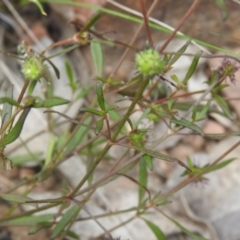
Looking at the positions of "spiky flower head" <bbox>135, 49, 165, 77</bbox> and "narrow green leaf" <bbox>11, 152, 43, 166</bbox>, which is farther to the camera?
"narrow green leaf" <bbox>11, 152, 43, 166</bbox>

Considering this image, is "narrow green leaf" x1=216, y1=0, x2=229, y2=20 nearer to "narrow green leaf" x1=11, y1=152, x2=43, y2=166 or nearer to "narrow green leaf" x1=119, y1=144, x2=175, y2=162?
"narrow green leaf" x1=119, y1=144, x2=175, y2=162

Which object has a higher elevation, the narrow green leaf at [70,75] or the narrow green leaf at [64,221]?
the narrow green leaf at [70,75]

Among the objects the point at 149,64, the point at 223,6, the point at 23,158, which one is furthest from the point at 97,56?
the point at 149,64

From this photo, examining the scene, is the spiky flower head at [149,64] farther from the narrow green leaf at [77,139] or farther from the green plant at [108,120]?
the narrow green leaf at [77,139]

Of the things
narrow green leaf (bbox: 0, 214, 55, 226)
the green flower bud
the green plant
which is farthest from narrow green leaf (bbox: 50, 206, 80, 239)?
the green flower bud

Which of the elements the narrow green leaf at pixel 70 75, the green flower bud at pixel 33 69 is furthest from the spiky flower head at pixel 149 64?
the narrow green leaf at pixel 70 75

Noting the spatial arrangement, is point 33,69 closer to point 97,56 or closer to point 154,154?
point 154,154

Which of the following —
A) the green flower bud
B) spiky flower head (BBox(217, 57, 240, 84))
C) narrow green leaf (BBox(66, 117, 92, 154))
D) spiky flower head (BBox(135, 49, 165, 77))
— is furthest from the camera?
narrow green leaf (BBox(66, 117, 92, 154))

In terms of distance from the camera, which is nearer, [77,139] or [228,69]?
[228,69]
